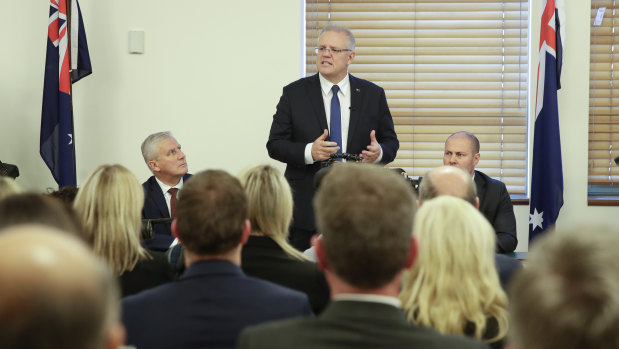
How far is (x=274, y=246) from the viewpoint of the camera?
8.14ft

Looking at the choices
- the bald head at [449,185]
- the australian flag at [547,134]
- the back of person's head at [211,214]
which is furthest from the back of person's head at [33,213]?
the australian flag at [547,134]

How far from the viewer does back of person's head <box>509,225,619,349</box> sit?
2.71 feet

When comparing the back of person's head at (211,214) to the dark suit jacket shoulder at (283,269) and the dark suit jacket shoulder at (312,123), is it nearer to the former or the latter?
the dark suit jacket shoulder at (283,269)

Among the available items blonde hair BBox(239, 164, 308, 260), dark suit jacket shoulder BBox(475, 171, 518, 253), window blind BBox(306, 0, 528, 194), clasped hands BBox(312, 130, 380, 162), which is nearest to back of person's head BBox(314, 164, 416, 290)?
blonde hair BBox(239, 164, 308, 260)

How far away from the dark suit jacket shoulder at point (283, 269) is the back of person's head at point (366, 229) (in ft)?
3.26

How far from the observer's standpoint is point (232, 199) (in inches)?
79.0

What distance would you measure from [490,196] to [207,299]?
272cm

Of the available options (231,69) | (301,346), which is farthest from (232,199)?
(231,69)

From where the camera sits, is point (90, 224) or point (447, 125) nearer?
point (90, 224)

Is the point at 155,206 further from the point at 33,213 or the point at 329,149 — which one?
the point at 33,213

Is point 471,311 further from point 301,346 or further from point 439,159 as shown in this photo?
point 439,159

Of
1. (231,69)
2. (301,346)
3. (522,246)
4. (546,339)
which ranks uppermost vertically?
(231,69)

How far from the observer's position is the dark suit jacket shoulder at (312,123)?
4.40 meters

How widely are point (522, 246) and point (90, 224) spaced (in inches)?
149
